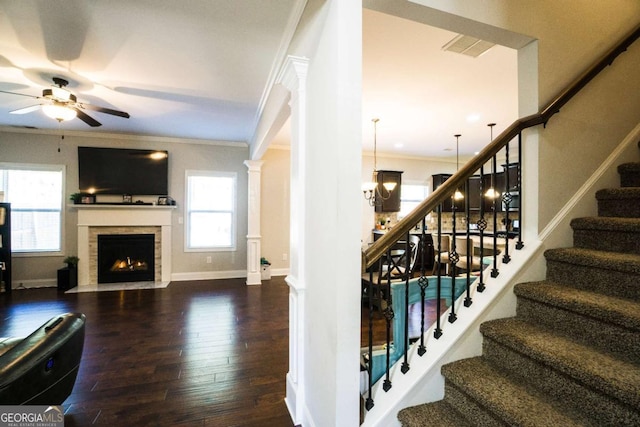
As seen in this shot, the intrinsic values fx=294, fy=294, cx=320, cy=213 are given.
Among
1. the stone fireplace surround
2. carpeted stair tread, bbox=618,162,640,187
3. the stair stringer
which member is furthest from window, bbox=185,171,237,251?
carpeted stair tread, bbox=618,162,640,187

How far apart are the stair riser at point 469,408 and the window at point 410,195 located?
6251mm

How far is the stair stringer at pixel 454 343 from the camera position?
1.50 metres

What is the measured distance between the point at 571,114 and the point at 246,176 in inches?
211

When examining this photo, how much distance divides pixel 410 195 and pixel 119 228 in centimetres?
657

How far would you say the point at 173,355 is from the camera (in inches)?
108

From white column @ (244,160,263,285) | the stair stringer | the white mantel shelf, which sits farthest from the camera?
white column @ (244,160,263,285)

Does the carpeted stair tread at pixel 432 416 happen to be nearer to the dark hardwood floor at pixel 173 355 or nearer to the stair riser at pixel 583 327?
the stair riser at pixel 583 327

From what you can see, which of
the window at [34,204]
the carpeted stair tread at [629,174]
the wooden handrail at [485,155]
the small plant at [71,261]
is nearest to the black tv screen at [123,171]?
the window at [34,204]

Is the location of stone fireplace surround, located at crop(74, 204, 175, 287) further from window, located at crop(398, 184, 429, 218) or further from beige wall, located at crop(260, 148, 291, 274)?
window, located at crop(398, 184, 429, 218)

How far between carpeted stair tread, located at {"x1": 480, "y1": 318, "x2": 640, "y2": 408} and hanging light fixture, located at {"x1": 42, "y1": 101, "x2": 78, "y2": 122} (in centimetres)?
422

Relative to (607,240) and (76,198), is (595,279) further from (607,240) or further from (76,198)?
(76,198)

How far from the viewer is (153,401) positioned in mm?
2076

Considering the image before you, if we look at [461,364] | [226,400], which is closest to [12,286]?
[226,400]

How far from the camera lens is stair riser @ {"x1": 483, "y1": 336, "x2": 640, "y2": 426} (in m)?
1.08
